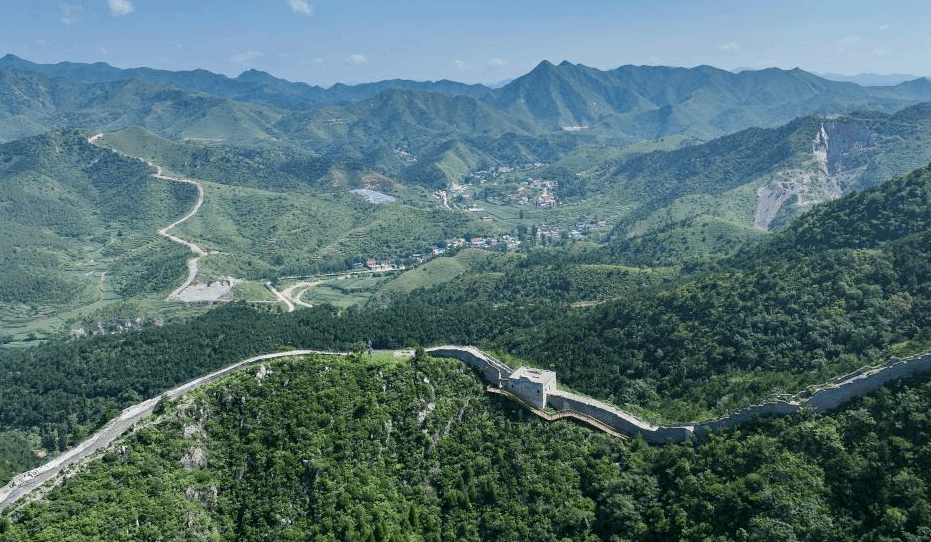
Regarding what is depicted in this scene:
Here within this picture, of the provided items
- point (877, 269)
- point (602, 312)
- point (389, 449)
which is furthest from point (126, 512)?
point (877, 269)

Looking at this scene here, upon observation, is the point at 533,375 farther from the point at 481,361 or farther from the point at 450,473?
the point at 450,473

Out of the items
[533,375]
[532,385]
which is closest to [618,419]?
[532,385]

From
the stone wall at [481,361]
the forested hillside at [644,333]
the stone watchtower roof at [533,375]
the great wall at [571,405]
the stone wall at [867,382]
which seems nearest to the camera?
the stone wall at [867,382]

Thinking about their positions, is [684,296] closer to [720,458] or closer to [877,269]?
[877,269]

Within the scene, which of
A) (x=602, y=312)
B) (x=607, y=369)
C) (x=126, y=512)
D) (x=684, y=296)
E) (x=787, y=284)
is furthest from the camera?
(x=602, y=312)

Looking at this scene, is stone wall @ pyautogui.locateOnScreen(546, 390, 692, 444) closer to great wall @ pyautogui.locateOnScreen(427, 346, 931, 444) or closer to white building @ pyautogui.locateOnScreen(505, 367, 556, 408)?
great wall @ pyautogui.locateOnScreen(427, 346, 931, 444)

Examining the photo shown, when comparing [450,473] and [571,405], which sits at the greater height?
[571,405]

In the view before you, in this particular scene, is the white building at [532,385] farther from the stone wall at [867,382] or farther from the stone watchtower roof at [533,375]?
the stone wall at [867,382]

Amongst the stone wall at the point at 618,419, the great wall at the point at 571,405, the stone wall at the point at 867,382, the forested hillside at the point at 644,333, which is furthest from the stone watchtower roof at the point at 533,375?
the stone wall at the point at 867,382
